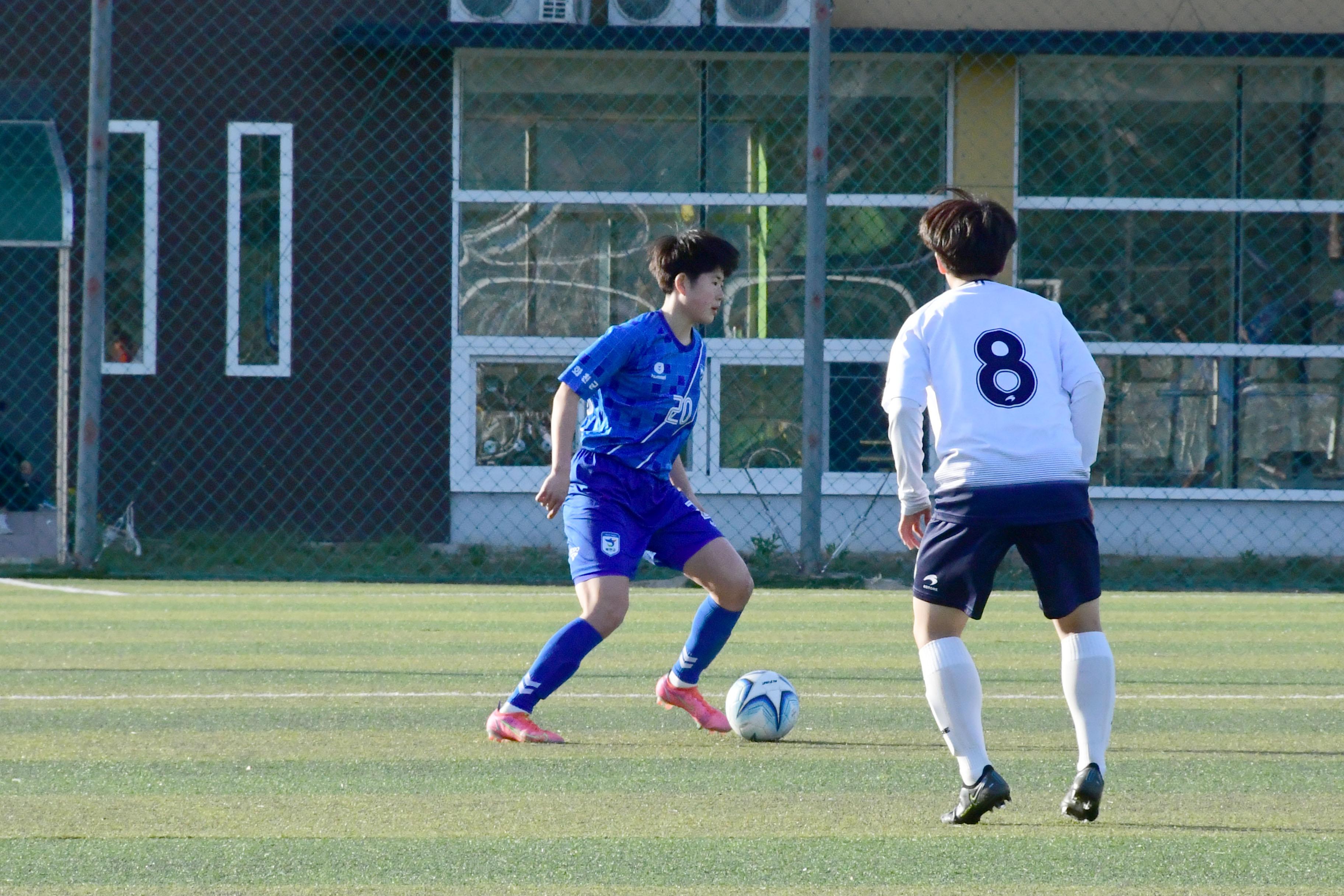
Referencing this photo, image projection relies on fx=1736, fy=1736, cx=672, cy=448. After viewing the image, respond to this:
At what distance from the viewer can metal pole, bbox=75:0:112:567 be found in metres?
10.6

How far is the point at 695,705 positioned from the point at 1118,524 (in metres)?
9.01

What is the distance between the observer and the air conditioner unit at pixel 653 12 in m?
14.2

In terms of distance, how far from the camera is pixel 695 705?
18.8 ft

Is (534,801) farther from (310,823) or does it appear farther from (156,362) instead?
(156,362)

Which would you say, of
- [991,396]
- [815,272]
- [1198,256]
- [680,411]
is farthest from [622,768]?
[1198,256]

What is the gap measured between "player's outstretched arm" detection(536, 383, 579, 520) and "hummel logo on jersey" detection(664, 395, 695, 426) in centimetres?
31

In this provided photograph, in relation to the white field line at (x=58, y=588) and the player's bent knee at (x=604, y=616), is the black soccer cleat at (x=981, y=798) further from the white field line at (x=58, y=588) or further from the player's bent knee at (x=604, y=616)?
the white field line at (x=58, y=588)

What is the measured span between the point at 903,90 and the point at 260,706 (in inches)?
386

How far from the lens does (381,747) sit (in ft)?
17.2

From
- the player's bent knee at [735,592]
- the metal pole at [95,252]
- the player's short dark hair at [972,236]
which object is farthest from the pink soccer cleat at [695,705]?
the metal pole at [95,252]

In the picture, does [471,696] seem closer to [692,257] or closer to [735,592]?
[735,592]

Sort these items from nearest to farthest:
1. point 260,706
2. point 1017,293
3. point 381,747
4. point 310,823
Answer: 1. point 310,823
2. point 1017,293
3. point 381,747
4. point 260,706

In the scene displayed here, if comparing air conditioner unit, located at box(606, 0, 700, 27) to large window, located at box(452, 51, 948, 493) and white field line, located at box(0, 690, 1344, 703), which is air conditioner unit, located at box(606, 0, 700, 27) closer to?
large window, located at box(452, 51, 948, 493)

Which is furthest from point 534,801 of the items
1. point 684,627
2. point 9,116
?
point 9,116
